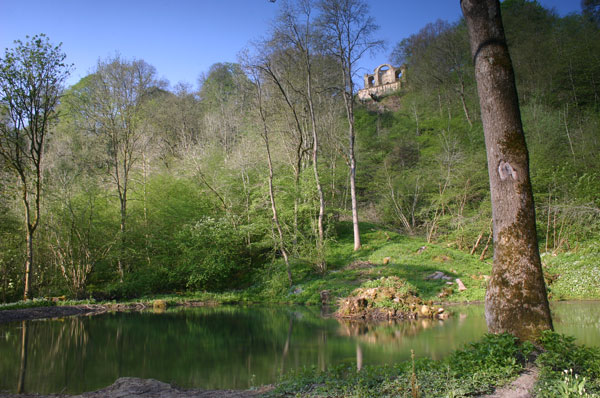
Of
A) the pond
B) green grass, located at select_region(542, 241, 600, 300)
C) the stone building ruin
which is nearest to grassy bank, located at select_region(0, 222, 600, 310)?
green grass, located at select_region(542, 241, 600, 300)

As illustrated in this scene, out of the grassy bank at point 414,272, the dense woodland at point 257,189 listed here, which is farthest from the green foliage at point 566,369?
the dense woodland at point 257,189

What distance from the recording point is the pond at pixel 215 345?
20.7 feet

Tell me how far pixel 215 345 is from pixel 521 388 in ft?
20.1

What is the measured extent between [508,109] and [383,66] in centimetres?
5180

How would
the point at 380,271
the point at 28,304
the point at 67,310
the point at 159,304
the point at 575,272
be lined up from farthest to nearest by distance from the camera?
the point at 159,304 → the point at 380,271 → the point at 67,310 → the point at 575,272 → the point at 28,304

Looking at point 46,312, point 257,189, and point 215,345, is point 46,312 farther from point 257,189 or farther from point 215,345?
point 257,189

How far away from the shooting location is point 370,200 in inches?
1061

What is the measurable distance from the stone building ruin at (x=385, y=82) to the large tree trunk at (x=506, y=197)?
147 ft

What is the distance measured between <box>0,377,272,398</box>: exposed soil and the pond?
0.39 metres

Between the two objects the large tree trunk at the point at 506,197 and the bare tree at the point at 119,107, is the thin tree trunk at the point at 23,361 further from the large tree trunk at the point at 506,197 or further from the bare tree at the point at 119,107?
the bare tree at the point at 119,107

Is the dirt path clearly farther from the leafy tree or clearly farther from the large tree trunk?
the leafy tree

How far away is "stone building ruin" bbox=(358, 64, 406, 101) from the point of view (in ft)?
163

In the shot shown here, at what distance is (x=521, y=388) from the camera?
4020 mm

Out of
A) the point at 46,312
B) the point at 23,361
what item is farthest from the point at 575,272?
the point at 46,312
